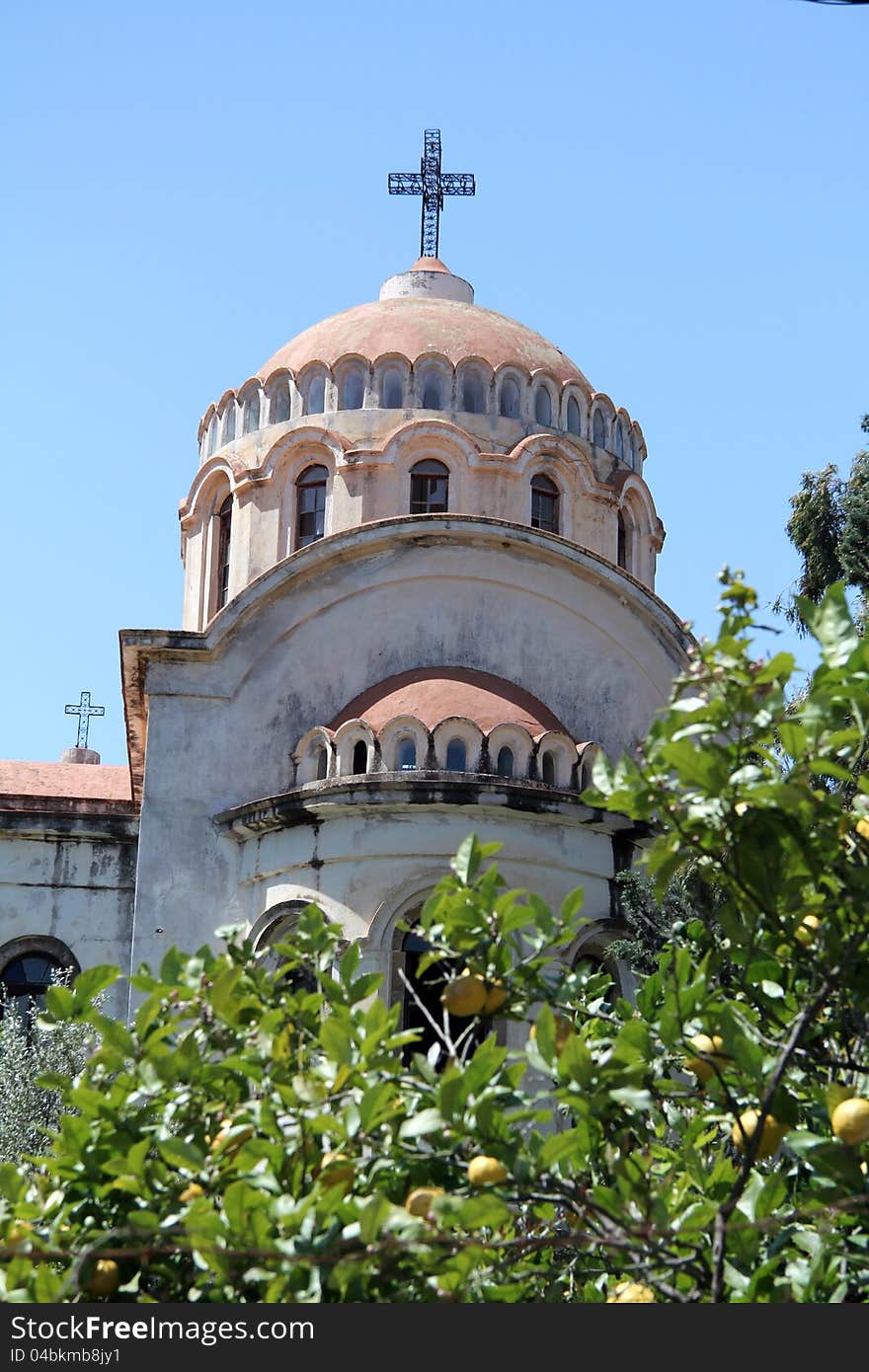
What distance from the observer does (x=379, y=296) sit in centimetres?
2486

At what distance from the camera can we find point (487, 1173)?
5723 millimetres

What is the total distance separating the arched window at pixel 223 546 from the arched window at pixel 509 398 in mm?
3444

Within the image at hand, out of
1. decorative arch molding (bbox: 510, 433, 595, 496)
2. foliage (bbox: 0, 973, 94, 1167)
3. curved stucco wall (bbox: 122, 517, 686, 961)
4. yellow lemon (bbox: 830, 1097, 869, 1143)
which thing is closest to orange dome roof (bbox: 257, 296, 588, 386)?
decorative arch molding (bbox: 510, 433, 595, 496)

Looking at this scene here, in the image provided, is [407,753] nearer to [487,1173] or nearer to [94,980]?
[94,980]

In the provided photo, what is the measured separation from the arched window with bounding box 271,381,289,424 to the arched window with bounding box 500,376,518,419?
8.42 feet

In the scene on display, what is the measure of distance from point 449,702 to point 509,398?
19.3 feet

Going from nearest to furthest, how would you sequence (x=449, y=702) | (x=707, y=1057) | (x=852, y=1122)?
(x=852, y=1122) < (x=707, y=1057) < (x=449, y=702)

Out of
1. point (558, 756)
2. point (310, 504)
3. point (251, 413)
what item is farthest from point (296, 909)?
point (251, 413)

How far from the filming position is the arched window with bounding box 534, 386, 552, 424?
859 inches

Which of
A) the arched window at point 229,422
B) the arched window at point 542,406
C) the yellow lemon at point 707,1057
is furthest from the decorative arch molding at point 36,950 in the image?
the yellow lemon at point 707,1057

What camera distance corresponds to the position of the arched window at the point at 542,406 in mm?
21812

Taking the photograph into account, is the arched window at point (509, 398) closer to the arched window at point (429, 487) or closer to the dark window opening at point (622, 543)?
the arched window at point (429, 487)

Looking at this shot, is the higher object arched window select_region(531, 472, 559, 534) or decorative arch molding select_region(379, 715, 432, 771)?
arched window select_region(531, 472, 559, 534)

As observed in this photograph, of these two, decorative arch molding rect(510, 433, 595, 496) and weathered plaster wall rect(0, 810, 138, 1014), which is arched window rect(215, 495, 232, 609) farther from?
decorative arch molding rect(510, 433, 595, 496)
